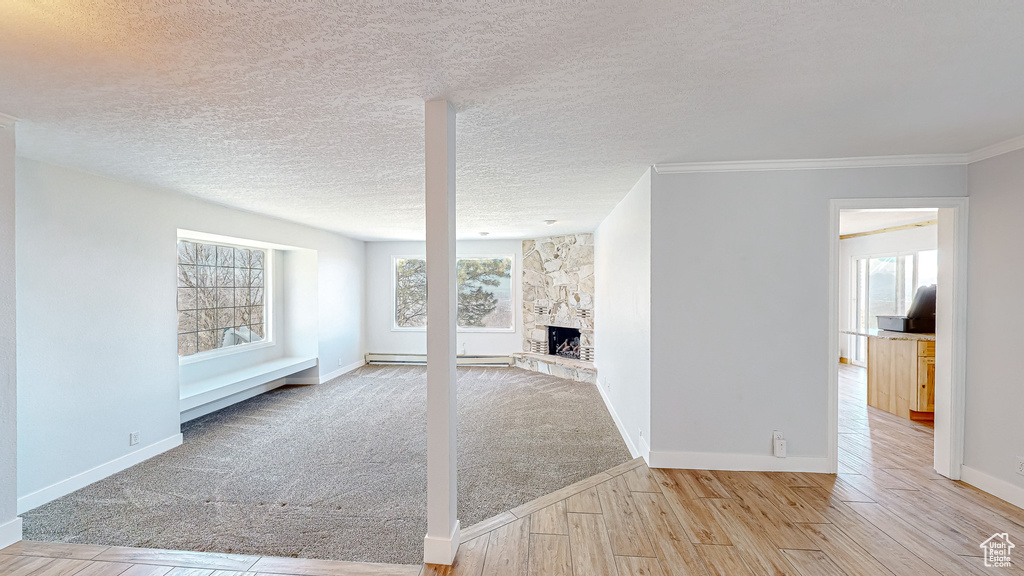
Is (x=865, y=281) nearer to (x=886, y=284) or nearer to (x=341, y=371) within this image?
(x=886, y=284)

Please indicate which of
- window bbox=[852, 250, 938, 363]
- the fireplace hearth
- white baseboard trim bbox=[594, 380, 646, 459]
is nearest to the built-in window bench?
the fireplace hearth

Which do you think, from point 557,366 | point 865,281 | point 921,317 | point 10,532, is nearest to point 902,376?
point 921,317

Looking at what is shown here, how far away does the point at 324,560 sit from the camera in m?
2.19

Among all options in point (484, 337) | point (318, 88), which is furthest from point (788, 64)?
point (484, 337)

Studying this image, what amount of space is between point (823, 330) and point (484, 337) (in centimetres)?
544

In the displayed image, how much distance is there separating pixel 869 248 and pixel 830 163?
5315 millimetres

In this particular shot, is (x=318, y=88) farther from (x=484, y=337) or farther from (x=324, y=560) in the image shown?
(x=484, y=337)

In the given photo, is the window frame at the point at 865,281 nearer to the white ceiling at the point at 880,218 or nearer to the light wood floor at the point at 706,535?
the white ceiling at the point at 880,218

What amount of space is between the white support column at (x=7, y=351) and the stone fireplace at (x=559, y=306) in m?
5.55

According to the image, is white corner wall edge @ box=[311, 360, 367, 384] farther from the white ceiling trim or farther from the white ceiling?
the white ceiling

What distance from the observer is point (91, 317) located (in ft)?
10.5

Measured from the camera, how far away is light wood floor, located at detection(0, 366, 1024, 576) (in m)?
2.05

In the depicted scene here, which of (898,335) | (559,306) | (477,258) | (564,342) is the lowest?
(564,342)

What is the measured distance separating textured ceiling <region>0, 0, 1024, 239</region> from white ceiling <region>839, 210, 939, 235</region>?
106 inches
